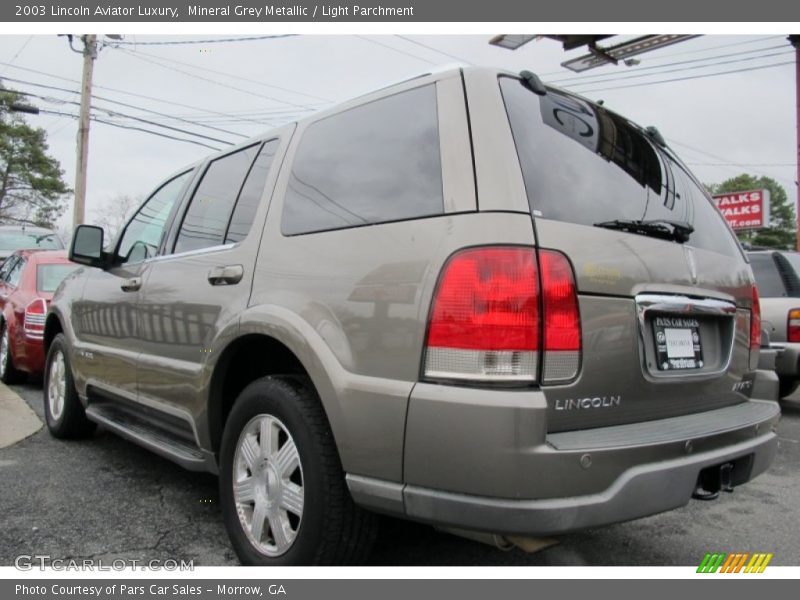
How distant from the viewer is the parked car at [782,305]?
590 centimetres

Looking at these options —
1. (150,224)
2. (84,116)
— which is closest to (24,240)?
(84,116)

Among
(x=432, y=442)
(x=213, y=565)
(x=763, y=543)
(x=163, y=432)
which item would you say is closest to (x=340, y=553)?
(x=432, y=442)

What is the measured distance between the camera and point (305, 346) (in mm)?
2184

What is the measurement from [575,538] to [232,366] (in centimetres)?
172

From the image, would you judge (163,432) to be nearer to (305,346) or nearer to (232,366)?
(232,366)

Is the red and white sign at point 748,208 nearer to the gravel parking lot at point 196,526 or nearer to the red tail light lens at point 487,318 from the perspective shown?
the gravel parking lot at point 196,526

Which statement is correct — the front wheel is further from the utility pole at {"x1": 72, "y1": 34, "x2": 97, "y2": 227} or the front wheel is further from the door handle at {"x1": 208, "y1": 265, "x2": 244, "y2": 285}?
the utility pole at {"x1": 72, "y1": 34, "x2": 97, "y2": 227}

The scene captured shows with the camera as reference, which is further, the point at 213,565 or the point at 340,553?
the point at 213,565

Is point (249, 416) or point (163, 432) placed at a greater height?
point (249, 416)

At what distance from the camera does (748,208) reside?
27219 millimetres

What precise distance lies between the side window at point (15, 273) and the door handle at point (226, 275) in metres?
5.68

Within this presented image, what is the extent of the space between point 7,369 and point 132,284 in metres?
4.55

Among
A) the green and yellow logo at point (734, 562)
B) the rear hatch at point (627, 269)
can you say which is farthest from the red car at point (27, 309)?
the green and yellow logo at point (734, 562)

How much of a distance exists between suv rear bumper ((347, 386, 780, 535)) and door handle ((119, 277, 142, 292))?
2.09 metres
